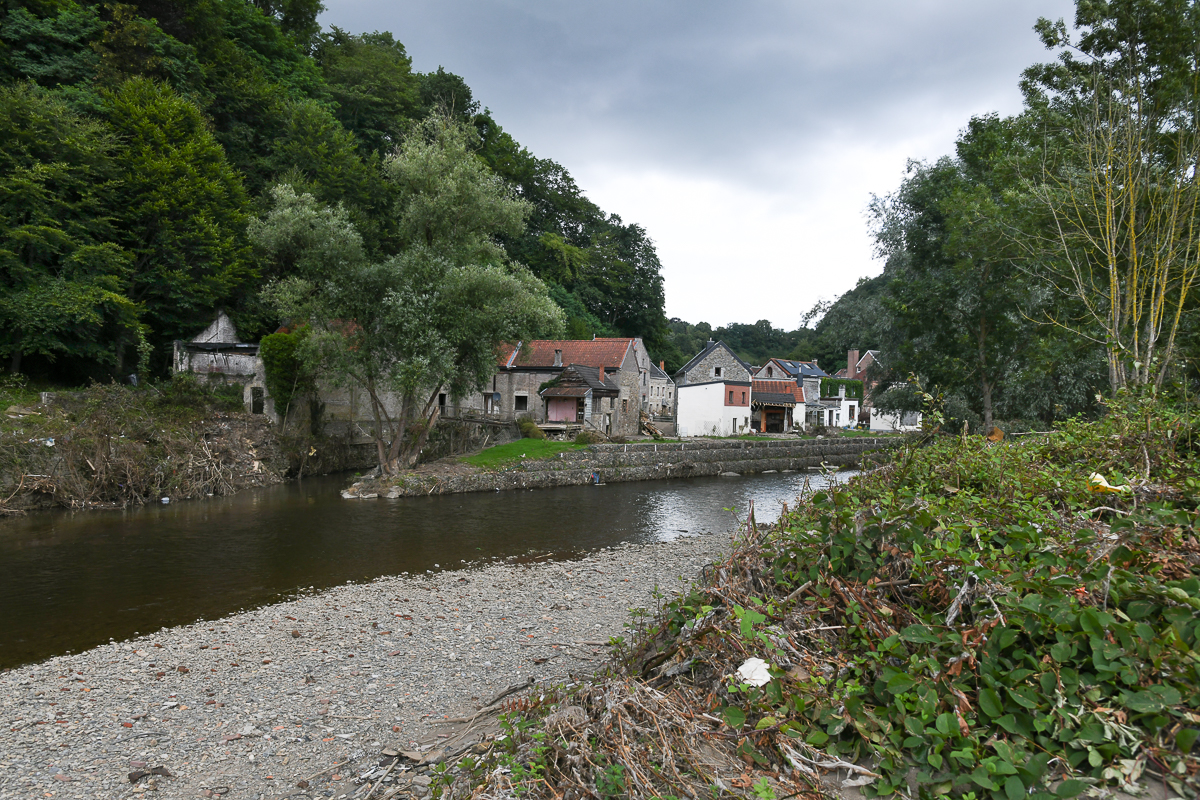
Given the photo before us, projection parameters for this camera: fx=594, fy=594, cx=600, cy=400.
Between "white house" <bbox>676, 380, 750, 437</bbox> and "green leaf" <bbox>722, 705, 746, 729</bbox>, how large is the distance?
39.0 meters

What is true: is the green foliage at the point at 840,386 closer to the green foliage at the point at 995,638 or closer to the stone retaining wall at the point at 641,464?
the stone retaining wall at the point at 641,464

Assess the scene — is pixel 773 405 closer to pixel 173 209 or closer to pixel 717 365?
pixel 717 365

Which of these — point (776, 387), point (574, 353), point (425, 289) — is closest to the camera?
point (425, 289)

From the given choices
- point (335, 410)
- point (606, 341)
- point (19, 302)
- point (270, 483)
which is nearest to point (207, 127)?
point (19, 302)

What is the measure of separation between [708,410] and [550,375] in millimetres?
12086

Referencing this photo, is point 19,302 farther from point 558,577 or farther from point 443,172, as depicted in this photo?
point 558,577

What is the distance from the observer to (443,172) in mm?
21219

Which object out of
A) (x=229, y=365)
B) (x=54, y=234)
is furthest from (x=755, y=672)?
(x=229, y=365)

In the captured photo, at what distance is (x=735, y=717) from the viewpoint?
3068 mm

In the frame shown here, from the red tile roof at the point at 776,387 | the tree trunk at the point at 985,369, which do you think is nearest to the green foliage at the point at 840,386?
the red tile roof at the point at 776,387

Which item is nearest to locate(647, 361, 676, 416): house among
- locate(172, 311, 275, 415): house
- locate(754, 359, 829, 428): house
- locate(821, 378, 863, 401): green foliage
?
locate(754, 359, 829, 428): house

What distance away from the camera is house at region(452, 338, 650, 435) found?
3791cm

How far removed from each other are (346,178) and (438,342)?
16576 millimetres

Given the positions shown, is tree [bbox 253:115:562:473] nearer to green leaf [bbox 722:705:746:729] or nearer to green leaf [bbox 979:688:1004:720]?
green leaf [bbox 722:705:746:729]
